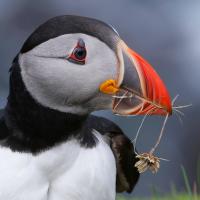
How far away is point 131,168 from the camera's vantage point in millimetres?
3535

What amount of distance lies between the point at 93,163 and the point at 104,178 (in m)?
0.07

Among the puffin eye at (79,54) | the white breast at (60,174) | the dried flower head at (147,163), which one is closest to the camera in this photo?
the puffin eye at (79,54)

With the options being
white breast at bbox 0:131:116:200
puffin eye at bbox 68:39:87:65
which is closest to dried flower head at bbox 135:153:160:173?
white breast at bbox 0:131:116:200

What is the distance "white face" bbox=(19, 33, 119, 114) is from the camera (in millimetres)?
3021

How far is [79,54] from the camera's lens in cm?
299

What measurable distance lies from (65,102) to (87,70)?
0.48 ft

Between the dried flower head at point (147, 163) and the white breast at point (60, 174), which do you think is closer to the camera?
the white breast at point (60, 174)

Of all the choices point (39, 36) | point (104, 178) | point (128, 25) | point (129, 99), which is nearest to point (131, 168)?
point (104, 178)

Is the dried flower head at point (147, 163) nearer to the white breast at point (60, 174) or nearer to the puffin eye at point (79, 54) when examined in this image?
the white breast at point (60, 174)

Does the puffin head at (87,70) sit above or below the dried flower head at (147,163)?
above

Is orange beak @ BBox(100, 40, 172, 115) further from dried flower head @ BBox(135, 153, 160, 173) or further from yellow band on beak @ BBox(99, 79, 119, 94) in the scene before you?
dried flower head @ BBox(135, 153, 160, 173)

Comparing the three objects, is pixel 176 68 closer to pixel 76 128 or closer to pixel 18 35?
pixel 18 35

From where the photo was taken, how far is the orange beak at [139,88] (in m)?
3.03

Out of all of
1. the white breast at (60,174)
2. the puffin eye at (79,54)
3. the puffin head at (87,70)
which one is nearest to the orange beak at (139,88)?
the puffin head at (87,70)
